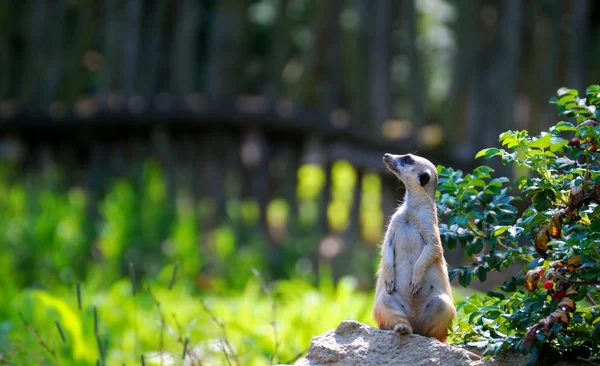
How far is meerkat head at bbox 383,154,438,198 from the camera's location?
409 centimetres

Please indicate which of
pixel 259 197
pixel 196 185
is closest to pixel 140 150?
pixel 196 185

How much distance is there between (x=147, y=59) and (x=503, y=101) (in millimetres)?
3796

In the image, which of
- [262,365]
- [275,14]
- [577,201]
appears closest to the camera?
[577,201]

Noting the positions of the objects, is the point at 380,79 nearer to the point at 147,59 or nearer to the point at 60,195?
the point at 147,59

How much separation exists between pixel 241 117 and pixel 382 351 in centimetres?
592

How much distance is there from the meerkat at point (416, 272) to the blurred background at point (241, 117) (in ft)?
12.5

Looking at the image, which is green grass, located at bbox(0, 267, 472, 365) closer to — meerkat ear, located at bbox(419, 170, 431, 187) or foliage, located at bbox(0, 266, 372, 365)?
foliage, located at bbox(0, 266, 372, 365)

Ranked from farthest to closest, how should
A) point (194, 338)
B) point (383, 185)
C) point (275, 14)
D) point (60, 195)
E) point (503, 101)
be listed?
1. point (60, 195)
2. point (275, 14)
3. point (383, 185)
4. point (503, 101)
5. point (194, 338)

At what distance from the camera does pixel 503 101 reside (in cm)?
805

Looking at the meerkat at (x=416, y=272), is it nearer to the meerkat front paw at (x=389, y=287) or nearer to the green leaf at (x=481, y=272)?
the meerkat front paw at (x=389, y=287)

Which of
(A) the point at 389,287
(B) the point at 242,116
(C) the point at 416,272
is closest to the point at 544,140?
(C) the point at 416,272

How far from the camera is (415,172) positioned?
417cm

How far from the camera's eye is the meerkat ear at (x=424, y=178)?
13.3ft

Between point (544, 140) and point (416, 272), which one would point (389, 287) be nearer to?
point (416, 272)
